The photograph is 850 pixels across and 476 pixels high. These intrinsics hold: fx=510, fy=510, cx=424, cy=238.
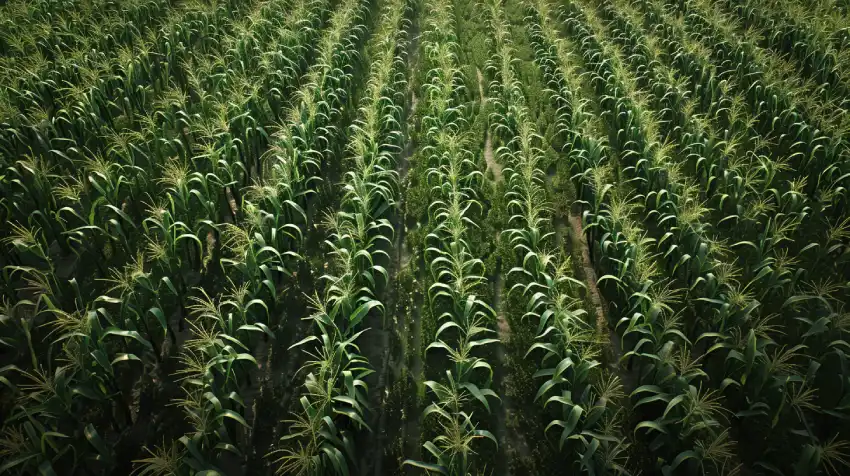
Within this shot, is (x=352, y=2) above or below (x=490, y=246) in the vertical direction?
above

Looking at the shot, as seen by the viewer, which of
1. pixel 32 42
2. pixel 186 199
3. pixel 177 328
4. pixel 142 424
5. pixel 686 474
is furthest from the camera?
pixel 32 42

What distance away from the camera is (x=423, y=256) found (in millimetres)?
5184

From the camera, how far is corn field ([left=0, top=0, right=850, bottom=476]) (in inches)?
137

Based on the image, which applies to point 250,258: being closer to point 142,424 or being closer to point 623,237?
point 142,424

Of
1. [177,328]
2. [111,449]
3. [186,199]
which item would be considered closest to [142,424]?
[111,449]

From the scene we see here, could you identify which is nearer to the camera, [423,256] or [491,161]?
[423,256]

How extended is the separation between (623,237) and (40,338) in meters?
5.13

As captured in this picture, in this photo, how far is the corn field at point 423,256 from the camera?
349cm

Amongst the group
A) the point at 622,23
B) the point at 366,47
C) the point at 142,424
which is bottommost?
the point at 142,424

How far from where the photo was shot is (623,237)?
4754mm

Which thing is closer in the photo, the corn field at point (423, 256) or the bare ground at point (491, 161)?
the corn field at point (423, 256)

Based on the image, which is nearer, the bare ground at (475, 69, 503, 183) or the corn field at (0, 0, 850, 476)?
the corn field at (0, 0, 850, 476)

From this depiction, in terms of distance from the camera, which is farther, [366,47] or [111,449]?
[366,47]

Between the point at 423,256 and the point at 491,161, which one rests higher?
the point at 491,161
